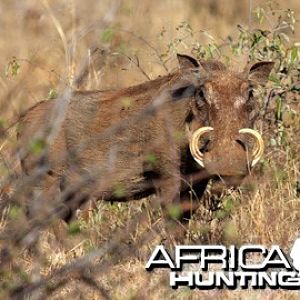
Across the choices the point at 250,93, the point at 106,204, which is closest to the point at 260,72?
the point at 250,93

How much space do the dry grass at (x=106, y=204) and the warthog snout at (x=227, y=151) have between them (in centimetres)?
16

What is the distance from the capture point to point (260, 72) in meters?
5.61

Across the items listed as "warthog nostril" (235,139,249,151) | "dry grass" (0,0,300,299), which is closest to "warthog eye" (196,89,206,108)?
"warthog nostril" (235,139,249,151)

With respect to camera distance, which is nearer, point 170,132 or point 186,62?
point 186,62

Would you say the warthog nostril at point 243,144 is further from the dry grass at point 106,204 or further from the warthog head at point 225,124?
the dry grass at point 106,204

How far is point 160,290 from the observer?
414cm

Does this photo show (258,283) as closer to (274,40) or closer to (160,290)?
(160,290)

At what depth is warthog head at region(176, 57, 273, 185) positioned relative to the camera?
509 centimetres

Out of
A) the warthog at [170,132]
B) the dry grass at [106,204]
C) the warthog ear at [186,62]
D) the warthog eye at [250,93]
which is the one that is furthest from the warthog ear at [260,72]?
the dry grass at [106,204]

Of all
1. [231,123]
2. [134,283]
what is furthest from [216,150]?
[134,283]

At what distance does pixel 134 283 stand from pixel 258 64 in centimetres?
178

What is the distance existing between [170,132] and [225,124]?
50 centimetres

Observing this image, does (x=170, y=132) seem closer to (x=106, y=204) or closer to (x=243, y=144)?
(x=243, y=144)

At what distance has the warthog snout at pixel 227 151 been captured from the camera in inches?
199
